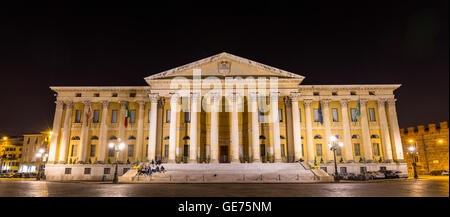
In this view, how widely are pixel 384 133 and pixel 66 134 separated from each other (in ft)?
146

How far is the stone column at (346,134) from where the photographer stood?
39266 millimetres

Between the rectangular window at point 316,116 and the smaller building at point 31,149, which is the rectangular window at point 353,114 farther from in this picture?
the smaller building at point 31,149

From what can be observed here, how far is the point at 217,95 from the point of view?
36312 mm

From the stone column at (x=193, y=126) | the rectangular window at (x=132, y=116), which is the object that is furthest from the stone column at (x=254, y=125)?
the rectangular window at (x=132, y=116)

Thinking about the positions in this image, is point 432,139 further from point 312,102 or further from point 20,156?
point 20,156

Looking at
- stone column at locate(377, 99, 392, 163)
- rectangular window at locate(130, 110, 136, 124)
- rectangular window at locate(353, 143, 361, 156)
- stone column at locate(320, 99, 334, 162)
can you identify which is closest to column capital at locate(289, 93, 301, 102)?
stone column at locate(320, 99, 334, 162)

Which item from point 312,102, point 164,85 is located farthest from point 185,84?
point 312,102

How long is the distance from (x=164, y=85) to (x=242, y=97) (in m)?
10.3

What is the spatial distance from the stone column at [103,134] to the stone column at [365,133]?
3596 cm

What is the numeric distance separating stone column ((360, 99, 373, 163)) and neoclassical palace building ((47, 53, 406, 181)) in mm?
134

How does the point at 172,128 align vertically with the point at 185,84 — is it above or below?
below

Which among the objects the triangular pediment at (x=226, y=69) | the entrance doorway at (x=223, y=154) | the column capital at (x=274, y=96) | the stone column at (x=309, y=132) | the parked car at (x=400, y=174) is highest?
the triangular pediment at (x=226, y=69)

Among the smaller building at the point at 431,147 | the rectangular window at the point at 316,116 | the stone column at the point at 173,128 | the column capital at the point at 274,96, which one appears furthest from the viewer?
the smaller building at the point at 431,147

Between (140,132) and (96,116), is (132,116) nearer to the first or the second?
(140,132)
